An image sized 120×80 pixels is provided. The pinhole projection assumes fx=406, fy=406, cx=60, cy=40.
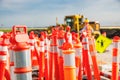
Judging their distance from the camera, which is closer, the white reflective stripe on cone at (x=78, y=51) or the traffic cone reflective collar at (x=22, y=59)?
the traffic cone reflective collar at (x=22, y=59)

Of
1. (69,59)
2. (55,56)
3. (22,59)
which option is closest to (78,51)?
(55,56)

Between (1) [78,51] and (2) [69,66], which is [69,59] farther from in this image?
(1) [78,51]

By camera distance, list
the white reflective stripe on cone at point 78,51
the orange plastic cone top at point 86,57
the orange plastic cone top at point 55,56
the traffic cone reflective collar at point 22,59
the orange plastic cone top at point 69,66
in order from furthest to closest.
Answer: the orange plastic cone top at point 86,57, the white reflective stripe on cone at point 78,51, the orange plastic cone top at point 55,56, the orange plastic cone top at point 69,66, the traffic cone reflective collar at point 22,59

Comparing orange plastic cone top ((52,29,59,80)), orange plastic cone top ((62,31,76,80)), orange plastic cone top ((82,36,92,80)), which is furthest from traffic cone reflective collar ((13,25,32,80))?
orange plastic cone top ((82,36,92,80))

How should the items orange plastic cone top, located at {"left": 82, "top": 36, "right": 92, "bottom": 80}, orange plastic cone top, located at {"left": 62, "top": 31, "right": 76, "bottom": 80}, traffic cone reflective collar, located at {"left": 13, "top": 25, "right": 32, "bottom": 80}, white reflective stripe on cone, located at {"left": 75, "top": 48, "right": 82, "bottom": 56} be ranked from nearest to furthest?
traffic cone reflective collar, located at {"left": 13, "top": 25, "right": 32, "bottom": 80}, orange plastic cone top, located at {"left": 62, "top": 31, "right": 76, "bottom": 80}, white reflective stripe on cone, located at {"left": 75, "top": 48, "right": 82, "bottom": 56}, orange plastic cone top, located at {"left": 82, "top": 36, "right": 92, "bottom": 80}

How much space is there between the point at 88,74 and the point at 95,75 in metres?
0.31

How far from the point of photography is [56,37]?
884 cm

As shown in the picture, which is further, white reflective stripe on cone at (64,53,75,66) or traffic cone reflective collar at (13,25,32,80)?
white reflective stripe on cone at (64,53,75,66)

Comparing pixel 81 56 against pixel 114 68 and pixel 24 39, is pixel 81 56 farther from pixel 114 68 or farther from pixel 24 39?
pixel 24 39

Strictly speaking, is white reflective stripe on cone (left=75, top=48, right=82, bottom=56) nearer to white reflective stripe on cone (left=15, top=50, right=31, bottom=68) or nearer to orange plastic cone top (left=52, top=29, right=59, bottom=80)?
orange plastic cone top (left=52, top=29, right=59, bottom=80)

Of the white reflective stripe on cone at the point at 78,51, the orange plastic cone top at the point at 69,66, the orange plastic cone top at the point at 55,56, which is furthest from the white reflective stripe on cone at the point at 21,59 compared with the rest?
the white reflective stripe on cone at the point at 78,51

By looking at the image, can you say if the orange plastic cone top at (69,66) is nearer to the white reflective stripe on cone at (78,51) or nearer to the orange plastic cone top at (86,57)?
the white reflective stripe on cone at (78,51)

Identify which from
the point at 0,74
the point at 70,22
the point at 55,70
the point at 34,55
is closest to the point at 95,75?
the point at 55,70

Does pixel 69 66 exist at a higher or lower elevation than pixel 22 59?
lower
